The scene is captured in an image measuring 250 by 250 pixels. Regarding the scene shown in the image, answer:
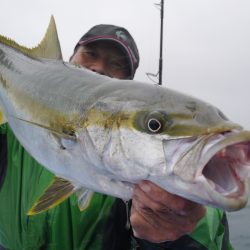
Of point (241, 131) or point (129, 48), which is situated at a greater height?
point (241, 131)

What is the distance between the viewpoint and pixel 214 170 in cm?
144

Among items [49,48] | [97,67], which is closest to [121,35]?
[97,67]

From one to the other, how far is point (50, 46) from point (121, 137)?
1.21 meters

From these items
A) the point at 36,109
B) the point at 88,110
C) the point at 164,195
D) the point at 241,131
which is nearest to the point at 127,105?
the point at 88,110

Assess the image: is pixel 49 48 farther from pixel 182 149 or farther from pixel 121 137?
pixel 182 149

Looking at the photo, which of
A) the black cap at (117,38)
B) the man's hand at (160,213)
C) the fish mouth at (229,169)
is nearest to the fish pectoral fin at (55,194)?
the man's hand at (160,213)

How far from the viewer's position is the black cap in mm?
3867

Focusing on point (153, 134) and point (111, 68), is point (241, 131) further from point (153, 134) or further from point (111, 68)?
point (111, 68)

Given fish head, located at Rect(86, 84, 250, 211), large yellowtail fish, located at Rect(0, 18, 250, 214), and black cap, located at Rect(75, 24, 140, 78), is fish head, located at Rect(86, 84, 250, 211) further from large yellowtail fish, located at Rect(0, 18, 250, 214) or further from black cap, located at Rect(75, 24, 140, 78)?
black cap, located at Rect(75, 24, 140, 78)

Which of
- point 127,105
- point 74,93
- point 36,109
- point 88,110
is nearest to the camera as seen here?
point 127,105

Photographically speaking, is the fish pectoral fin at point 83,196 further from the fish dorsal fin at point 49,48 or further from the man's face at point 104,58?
the man's face at point 104,58

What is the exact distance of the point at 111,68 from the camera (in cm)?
383

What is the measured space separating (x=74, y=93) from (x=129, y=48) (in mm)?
A: 1949

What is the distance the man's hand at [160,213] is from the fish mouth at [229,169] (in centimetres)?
28
